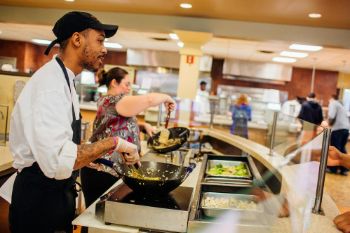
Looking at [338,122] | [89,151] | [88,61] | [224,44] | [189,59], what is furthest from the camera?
[224,44]

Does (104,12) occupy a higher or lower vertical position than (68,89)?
higher

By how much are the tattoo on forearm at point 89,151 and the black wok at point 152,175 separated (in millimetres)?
248

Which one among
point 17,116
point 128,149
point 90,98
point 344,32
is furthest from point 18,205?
point 90,98

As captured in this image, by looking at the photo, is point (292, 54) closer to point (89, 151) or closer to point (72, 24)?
point (72, 24)

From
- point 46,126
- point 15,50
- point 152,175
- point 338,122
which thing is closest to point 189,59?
point 338,122

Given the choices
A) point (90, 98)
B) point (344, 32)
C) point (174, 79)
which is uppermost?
point (344, 32)

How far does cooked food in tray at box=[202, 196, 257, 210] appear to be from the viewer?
1969mm

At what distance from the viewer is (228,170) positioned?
9.27 ft

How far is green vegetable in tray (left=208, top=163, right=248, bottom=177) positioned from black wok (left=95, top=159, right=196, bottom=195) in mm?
662

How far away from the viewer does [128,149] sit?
1.62 metres

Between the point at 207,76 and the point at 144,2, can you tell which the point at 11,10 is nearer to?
the point at 144,2

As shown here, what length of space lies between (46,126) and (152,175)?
0.84 meters

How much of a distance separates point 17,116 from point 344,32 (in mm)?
5921

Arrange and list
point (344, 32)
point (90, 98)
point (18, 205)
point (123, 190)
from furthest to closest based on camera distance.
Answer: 1. point (90, 98)
2. point (344, 32)
3. point (123, 190)
4. point (18, 205)
